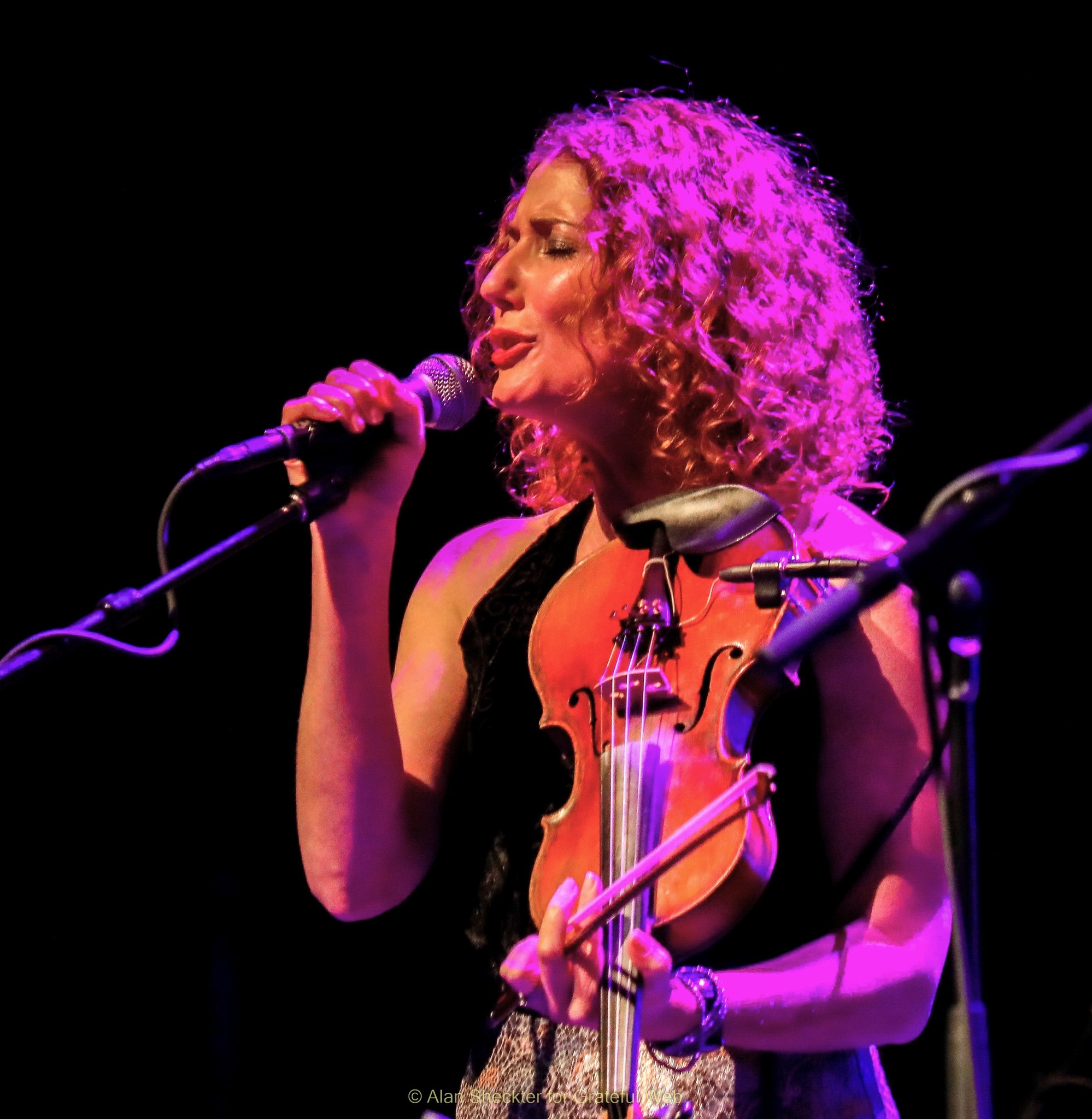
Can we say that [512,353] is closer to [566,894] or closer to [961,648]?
[566,894]

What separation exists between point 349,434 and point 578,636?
0.37 m

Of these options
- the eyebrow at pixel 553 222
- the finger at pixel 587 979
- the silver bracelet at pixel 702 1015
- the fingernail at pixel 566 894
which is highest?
the eyebrow at pixel 553 222

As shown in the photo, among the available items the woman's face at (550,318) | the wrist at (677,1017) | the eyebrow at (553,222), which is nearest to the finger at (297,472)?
the woman's face at (550,318)

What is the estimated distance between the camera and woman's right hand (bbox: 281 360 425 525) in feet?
4.78

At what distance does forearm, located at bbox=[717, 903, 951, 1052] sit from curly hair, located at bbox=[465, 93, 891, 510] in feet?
1.86

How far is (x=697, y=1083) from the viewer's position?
1.45 m

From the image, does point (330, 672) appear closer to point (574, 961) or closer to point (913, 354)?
point (574, 961)

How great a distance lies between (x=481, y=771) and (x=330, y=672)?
27cm

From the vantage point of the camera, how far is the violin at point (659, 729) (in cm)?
126

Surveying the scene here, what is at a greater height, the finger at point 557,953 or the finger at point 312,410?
the finger at point 312,410

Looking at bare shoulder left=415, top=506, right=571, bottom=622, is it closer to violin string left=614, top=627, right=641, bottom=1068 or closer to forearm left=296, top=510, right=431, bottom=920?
forearm left=296, top=510, right=431, bottom=920

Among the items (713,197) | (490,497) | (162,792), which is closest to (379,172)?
(490,497)

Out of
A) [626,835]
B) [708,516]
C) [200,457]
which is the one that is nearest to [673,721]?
[626,835]

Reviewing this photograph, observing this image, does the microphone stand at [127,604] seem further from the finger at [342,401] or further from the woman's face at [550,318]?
the woman's face at [550,318]
